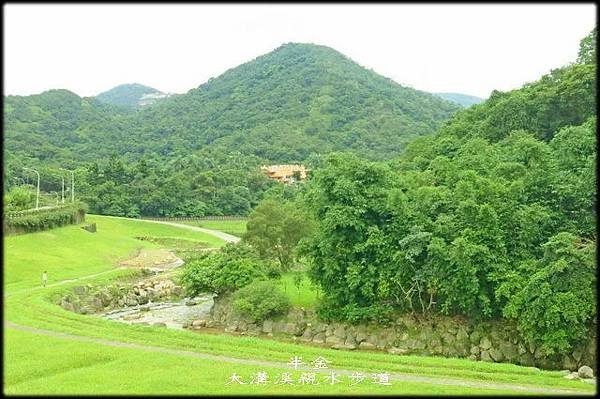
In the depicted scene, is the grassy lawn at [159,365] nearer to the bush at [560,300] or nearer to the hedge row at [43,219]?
the bush at [560,300]

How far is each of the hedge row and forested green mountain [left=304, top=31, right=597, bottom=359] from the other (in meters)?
26.0

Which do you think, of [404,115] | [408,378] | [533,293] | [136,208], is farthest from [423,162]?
[404,115]

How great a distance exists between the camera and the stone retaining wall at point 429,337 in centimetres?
2223

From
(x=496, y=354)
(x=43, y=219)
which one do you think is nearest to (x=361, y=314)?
(x=496, y=354)

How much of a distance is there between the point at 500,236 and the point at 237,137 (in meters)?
105

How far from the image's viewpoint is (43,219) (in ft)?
152

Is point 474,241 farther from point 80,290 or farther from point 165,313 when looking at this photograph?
point 80,290

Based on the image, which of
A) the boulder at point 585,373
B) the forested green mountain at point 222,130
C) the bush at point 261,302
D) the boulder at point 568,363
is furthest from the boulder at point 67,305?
the forested green mountain at point 222,130

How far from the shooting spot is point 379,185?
1079 inches

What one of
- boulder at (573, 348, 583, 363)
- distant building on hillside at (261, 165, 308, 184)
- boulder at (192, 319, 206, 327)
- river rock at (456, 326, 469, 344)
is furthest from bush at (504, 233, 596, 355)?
distant building on hillside at (261, 165, 308, 184)

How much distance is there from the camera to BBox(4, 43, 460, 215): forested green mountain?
79.9 meters

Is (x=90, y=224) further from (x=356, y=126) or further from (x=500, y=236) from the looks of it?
(x=356, y=126)

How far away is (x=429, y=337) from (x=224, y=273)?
11.5 metres

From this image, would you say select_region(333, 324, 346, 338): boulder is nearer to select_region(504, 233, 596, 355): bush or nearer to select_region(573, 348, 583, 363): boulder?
select_region(504, 233, 596, 355): bush
